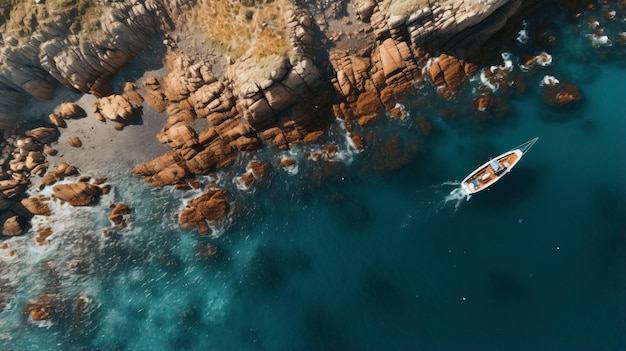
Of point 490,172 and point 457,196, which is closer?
point 490,172

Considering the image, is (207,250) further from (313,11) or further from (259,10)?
(313,11)

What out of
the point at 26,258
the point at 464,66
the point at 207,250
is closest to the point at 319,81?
the point at 464,66

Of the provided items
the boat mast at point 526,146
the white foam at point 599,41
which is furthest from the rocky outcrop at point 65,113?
the white foam at point 599,41

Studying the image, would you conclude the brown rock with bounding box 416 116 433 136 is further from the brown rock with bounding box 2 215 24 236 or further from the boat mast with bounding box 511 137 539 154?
the brown rock with bounding box 2 215 24 236

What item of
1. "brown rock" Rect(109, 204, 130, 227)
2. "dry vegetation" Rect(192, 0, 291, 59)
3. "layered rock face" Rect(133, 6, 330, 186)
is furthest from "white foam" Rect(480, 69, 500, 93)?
"brown rock" Rect(109, 204, 130, 227)

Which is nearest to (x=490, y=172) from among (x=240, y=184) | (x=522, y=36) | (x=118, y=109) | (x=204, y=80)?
(x=522, y=36)

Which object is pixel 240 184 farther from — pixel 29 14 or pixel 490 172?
pixel 29 14
